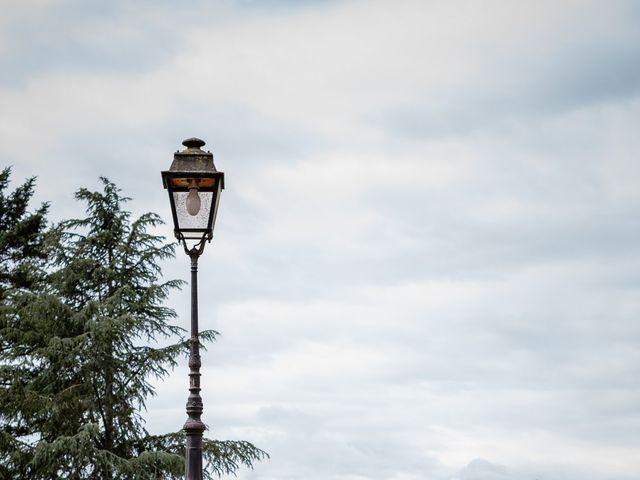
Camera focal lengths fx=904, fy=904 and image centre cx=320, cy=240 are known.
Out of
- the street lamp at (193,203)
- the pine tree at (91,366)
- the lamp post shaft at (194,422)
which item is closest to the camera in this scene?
the lamp post shaft at (194,422)

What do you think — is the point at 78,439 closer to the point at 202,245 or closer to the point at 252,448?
the point at 252,448

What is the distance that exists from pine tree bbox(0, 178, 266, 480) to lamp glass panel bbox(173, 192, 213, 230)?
12.6 meters

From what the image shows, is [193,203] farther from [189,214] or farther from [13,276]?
[13,276]

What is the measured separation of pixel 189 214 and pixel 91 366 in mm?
13870

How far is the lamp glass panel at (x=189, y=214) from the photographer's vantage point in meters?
10.4

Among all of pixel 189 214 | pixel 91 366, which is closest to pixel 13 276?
pixel 91 366

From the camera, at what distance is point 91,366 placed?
75.7 feet

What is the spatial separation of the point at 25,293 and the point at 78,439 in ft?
15.7

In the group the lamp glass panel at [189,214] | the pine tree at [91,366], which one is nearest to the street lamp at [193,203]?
the lamp glass panel at [189,214]

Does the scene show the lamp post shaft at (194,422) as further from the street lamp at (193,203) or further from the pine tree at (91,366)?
the pine tree at (91,366)

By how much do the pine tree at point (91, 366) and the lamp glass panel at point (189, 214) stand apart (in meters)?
12.6

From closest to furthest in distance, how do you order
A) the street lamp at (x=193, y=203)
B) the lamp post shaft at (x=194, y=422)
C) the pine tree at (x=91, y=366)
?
1. the lamp post shaft at (x=194, y=422)
2. the street lamp at (x=193, y=203)
3. the pine tree at (x=91, y=366)

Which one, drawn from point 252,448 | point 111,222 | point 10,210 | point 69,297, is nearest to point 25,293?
point 69,297

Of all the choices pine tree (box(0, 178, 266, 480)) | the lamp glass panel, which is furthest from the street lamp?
pine tree (box(0, 178, 266, 480))
